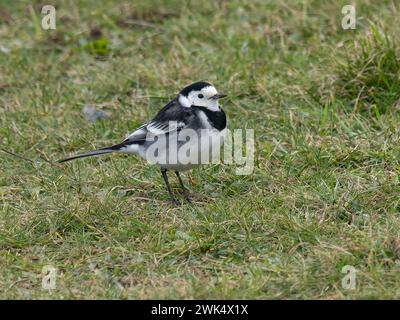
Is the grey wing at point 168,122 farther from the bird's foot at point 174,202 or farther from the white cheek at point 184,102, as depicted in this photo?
the bird's foot at point 174,202

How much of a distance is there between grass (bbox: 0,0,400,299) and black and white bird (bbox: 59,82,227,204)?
276mm

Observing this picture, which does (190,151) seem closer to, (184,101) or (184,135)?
(184,135)

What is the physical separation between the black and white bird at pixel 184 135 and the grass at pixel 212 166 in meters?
0.28

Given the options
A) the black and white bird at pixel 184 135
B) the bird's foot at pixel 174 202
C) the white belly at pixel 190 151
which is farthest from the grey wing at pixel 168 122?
the bird's foot at pixel 174 202

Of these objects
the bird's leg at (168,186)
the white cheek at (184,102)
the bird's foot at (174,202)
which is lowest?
the bird's foot at (174,202)

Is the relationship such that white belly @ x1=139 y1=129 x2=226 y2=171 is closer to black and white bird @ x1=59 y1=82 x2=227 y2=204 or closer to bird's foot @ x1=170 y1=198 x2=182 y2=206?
black and white bird @ x1=59 y1=82 x2=227 y2=204

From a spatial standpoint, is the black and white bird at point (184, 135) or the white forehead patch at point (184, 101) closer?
the black and white bird at point (184, 135)

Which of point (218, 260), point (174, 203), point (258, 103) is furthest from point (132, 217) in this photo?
point (258, 103)

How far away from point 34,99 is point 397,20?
3263 mm

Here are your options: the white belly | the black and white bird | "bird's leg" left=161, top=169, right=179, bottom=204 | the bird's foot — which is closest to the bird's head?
the black and white bird

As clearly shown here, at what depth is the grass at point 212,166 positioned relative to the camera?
5.04 metres

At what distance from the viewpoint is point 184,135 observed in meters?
6.07
